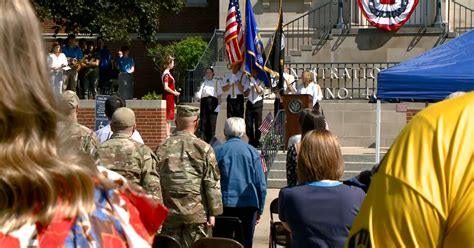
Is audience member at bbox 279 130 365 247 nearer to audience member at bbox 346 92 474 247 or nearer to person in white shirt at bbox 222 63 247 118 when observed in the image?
audience member at bbox 346 92 474 247

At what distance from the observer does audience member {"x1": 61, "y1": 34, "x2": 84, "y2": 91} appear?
71.9 feet

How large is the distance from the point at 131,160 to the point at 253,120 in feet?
39.4

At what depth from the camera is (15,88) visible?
1.94 m

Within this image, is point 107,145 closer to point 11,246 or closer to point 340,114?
point 11,246

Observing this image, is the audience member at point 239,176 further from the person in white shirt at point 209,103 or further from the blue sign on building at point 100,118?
the person in white shirt at point 209,103

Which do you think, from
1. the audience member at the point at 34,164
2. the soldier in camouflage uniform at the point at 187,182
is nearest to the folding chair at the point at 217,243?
the soldier in camouflage uniform at the point at 187,182

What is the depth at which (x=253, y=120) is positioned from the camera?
1905cm

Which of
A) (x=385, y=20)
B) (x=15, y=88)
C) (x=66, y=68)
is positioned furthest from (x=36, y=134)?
(x=385, y=20)

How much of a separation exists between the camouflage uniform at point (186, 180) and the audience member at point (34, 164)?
583 centimetres

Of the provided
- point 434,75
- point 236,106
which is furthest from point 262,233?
Result: point 236,106

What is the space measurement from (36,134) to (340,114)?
19.9m

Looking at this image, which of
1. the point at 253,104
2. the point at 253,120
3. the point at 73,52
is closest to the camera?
the point at 253,104

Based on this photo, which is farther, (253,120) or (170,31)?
(170,31)

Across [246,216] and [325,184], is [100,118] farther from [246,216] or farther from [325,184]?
[325,184]
